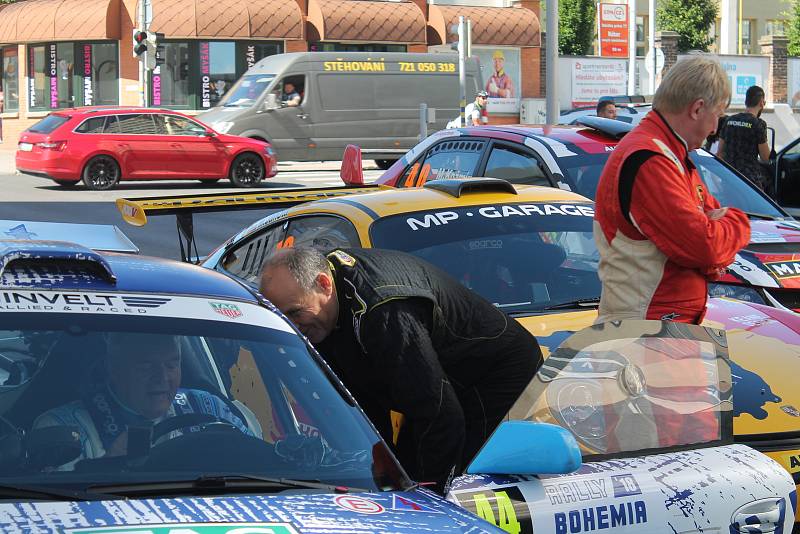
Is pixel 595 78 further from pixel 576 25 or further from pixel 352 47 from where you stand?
pixel 576 25

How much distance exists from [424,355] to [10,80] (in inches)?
1681

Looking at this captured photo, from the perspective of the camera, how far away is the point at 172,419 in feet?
10.8

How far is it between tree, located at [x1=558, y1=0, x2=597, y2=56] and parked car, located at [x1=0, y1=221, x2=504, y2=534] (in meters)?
52.2

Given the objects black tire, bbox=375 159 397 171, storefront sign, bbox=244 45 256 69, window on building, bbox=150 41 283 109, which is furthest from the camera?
storefront sign, bbox=244 45 256 69

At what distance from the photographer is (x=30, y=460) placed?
2.99 metres

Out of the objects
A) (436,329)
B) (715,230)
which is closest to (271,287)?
(436,329)

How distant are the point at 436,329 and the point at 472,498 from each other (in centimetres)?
85

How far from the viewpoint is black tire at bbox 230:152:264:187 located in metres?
26.1

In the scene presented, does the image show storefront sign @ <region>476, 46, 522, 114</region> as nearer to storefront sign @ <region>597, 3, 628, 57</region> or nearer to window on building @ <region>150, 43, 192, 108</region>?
storefront sign @ <region>597, 3, 628, 57</region>

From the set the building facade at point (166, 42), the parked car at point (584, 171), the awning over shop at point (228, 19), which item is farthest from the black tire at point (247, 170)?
the parked car at point (584, 171)

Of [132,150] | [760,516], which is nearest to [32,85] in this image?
[132,150]

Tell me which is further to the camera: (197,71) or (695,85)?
(197,71)

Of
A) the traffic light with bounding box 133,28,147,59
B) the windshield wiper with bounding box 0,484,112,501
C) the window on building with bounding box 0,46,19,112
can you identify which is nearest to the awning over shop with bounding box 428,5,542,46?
the window on building with bounding box 0,46,19,112

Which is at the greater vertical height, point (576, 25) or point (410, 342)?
point (576, 25)
